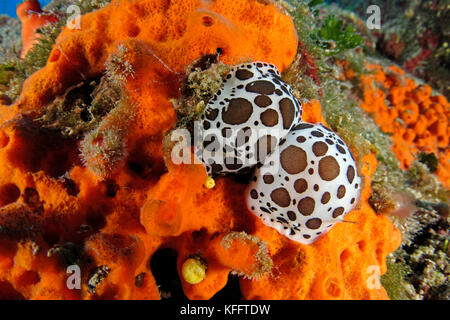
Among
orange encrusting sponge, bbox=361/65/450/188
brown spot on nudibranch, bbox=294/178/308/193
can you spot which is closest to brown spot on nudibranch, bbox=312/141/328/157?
brown spot on nudibranch, bbox=294/178/308/193

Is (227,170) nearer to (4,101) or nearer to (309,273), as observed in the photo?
(309,273)

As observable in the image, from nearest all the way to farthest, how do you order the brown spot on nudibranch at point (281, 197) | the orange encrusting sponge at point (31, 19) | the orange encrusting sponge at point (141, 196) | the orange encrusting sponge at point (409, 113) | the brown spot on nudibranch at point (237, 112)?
the orange encrusting sponge at point (141, 196) < the brown spot on nudibranch at point (237, 112) < the brown spot on nudibranch at point (281, 197) < the orange encrusting sponge at point (31, 19) < the orange encrusting sponge at point (409, 113)

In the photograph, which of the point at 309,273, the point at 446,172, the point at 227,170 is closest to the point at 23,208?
the point at 227,170

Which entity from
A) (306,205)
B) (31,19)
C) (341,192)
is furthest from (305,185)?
(31,19)

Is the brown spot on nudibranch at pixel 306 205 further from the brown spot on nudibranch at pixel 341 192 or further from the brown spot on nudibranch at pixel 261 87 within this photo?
the brown spot on nudibranch at pixel 261 87

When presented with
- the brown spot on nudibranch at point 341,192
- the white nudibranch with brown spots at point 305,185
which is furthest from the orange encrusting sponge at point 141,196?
the brown spot on nudibranch at point 341,192

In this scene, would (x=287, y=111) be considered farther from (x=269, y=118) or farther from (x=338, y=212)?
(x=338, y=212)

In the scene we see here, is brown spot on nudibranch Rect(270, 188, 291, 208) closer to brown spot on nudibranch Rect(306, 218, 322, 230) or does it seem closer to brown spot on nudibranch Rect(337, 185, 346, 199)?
brown spot on nudibranch Rect(306, 218, 322, 230)
